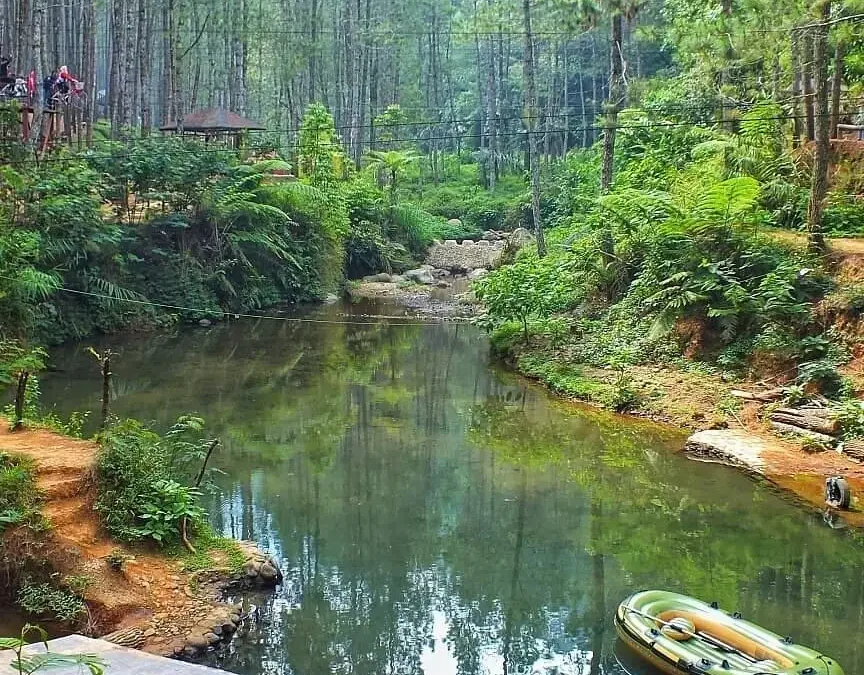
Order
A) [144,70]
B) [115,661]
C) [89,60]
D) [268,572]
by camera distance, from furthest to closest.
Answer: [89,60] < [144,70] < [268,572] < [115,661]

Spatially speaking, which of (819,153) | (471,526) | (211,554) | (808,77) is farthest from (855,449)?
(808,77)

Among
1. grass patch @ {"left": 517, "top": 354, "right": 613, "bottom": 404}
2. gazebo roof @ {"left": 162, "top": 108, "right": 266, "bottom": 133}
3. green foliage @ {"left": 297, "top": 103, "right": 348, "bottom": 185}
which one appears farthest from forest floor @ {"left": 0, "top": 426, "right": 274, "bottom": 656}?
→ green foliage @ {"left": 297, "top": 103, "right": 348, "bottom": 185}

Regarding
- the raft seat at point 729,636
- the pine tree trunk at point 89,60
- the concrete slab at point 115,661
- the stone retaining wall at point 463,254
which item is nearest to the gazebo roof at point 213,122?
the pine tree trunk at point 89,60

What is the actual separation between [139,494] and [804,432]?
8626mm

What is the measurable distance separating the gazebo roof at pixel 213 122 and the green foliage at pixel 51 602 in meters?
19.5

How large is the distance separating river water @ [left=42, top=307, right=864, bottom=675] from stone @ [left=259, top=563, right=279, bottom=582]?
0.16 m

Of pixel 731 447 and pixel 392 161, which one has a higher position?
pixel 392 161

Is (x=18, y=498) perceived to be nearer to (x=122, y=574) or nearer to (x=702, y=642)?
(x=122, y=574)

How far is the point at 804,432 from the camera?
12297 mm

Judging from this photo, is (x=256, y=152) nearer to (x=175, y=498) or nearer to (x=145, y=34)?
(x=145, y=34)

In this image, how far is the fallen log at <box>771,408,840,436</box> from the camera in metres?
12.1

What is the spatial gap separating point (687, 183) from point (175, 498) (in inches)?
564

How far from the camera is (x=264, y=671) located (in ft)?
23.5

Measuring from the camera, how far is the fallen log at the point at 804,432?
12.0 meters
